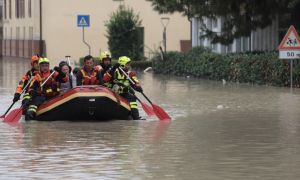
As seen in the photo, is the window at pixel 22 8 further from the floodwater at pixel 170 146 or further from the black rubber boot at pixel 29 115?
the black rubber boot at pixel 29 115

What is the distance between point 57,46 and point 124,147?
4335cm

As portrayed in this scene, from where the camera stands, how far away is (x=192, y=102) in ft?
72.7

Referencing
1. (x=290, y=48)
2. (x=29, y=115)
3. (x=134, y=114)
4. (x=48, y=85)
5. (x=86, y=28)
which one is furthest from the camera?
(x=86, y=28)

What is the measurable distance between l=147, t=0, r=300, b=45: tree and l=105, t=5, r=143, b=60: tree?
62.9 feet

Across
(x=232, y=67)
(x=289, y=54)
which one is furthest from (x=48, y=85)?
(x=232, y=67)

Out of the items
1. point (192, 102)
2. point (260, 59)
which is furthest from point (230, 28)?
point (192, 102)

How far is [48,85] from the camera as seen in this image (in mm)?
17328

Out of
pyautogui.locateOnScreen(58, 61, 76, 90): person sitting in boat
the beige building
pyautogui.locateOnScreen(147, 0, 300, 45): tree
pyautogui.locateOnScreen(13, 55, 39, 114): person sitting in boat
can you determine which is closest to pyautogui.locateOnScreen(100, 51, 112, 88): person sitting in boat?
pyautogui.locateOnScreen(58, 61, 76, 90): person sitting in boat

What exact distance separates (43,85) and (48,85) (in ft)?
0.58

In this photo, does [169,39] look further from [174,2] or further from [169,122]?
[169,122]

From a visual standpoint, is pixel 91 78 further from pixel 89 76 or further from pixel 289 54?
pixel 289 54

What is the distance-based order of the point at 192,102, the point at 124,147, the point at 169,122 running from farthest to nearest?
the point at 192,102
the point at 169,122
the point at 124,147

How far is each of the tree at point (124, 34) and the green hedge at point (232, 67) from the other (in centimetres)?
869

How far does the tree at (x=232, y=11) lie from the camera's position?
2883 cm
